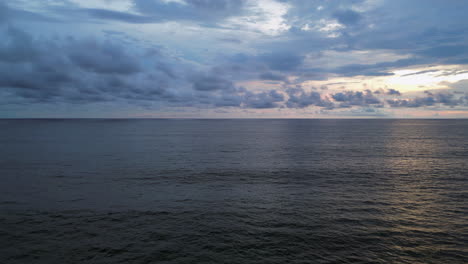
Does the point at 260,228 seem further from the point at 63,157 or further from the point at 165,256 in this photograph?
the point at 63,157

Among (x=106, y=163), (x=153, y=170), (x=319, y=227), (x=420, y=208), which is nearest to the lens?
(x=319, y=227)

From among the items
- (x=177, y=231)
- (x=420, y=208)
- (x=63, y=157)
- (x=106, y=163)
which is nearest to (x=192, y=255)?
(x=177, y=231)

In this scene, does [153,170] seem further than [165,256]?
Yes

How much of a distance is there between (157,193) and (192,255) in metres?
18.7

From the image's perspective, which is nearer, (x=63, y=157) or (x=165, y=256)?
(x=165, y=256)

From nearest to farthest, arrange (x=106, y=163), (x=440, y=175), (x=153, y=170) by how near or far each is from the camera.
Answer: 1. (x=440, y=175)
2. (x=153, y=170)
3. (x=106, y=163)

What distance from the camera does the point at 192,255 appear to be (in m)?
22.8

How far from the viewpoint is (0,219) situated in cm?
2928

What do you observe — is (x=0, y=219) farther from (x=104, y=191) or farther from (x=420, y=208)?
(x=420, y=208)

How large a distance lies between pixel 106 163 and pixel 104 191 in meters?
25.7

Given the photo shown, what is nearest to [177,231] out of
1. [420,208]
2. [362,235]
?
[362,235]

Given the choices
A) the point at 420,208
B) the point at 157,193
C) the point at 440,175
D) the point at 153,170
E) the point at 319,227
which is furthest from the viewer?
the point at 153,170

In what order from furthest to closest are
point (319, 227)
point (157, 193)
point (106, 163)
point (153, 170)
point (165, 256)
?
point (106, 163) < point (153, 170) < point (157, 193) < point (319, 227) < point (165, 256)

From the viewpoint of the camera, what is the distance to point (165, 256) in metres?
22.6
